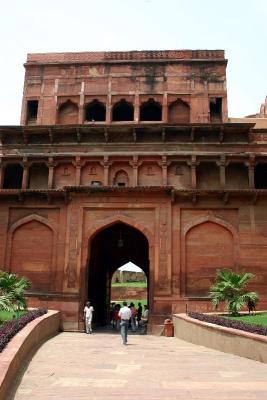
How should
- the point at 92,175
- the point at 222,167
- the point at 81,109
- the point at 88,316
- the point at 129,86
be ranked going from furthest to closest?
the point at 129,86 < the point at 81,109 < the point at 92,175 < the point at 222,167 < the point at 88,316

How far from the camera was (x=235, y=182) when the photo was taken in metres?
21.4

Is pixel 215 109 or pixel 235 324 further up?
pixel 215 109

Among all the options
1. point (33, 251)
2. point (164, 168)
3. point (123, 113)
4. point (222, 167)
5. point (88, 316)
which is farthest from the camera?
point (123, 113)

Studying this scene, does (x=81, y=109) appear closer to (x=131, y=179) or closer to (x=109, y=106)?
(x=109, y=106)

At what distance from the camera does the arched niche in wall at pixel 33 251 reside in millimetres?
19766

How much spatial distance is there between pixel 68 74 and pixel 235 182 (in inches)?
443

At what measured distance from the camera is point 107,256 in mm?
26984

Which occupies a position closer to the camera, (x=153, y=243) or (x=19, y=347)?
(x=19, y=347)

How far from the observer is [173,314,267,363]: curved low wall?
927cm

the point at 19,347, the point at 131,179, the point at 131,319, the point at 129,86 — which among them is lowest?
the point at 131,319

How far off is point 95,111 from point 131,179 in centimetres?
577

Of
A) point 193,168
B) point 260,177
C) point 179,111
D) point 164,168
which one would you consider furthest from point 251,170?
point 179,111

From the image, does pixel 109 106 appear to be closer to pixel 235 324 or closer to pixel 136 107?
pixel 136 107

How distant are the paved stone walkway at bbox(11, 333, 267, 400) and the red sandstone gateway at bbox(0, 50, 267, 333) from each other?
317 inches
